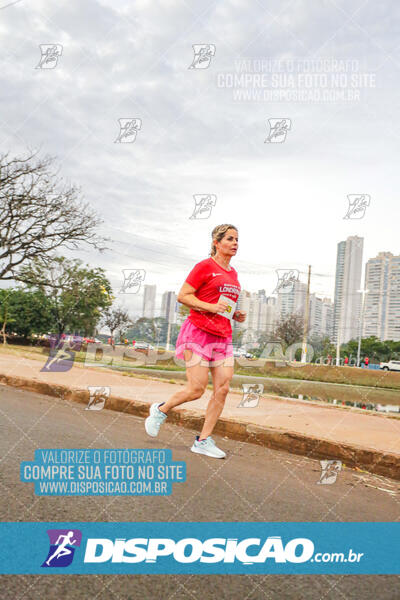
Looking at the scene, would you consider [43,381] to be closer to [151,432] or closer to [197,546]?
[151,432]

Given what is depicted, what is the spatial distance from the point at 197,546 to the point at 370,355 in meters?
61.6

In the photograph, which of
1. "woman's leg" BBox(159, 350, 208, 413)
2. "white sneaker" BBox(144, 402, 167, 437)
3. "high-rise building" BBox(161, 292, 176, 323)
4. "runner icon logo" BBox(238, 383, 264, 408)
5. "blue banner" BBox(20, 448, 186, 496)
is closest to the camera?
"woman's leg" BBox(159, 350, 208, 413)

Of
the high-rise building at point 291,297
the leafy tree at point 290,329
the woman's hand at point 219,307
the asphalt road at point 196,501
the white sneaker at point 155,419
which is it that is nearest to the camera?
the asphalt road at point 196,501

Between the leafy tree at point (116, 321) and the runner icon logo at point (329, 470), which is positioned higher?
the leafy tree at point (116, 321)

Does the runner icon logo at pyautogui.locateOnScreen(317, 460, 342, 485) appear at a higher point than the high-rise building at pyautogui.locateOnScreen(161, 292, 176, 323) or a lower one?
lower

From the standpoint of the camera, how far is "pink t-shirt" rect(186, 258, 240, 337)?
89.7 inches

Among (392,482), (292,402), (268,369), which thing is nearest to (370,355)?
(268,369)

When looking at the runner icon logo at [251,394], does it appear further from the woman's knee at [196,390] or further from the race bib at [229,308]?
the race bib at [229,308]

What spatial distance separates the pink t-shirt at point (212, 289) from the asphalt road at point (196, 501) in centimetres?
100

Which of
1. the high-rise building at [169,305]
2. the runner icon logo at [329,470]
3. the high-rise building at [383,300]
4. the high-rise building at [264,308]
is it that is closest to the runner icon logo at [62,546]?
the high-rise building at [169,305]

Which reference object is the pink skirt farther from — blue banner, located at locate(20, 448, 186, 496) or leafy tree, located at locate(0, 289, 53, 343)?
leafy tree, located at locate(0, 289, 53, 343)

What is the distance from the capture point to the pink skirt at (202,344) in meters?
2.33

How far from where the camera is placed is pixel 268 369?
24.2m

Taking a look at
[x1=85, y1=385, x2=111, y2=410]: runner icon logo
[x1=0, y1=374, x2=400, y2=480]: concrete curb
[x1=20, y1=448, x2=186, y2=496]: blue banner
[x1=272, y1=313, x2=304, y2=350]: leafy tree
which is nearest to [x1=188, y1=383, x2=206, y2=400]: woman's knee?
[x1=20, y1=448, x2=186, y2=496]: blue banner
